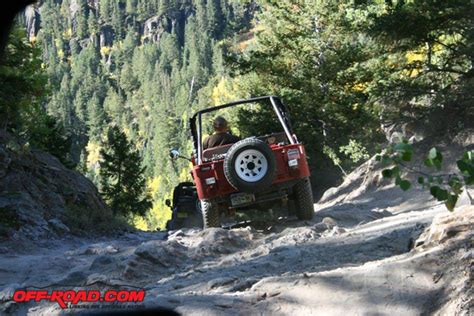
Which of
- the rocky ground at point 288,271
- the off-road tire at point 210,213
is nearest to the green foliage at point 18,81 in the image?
the rocky ground at point 288,271

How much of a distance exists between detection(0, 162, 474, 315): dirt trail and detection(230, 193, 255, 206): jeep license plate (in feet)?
2.90

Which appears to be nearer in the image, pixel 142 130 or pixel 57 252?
pixel 57 252

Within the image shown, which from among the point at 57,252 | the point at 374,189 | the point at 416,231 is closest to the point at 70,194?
the point at 57,252

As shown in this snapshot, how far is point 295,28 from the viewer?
2498 centimetres

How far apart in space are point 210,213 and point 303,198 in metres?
1.52

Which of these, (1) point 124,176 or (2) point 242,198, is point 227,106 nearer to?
(2) point 242,198

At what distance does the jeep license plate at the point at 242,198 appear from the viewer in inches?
371

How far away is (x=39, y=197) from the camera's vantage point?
1225cm

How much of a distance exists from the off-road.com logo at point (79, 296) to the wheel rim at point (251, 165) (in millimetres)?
4321

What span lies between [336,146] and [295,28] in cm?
628

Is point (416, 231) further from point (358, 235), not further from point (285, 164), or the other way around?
point (285, 164)

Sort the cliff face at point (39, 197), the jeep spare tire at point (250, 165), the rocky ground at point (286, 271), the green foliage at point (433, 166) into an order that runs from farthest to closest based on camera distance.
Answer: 1. the cliff face at point (39, 197)
2. the jeep spare tire at point (250, 165)
3. the rocky ground at point (286, 271)
4. the green foliage at point (433, 166)

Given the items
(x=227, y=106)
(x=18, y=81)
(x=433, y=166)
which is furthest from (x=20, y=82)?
(x=433, y=166)

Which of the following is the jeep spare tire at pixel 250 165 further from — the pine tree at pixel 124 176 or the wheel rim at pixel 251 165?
the pine tree at pixel 124 176
